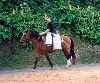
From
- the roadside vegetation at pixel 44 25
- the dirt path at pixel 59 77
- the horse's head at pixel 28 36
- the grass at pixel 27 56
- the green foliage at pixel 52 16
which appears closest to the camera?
the dirt path at pixel 59 77

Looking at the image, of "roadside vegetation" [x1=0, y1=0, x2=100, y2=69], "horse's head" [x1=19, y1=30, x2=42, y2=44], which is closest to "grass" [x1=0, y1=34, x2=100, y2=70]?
"roadside vegetation" [x1=0, y1=0, x2=100, y2=69]

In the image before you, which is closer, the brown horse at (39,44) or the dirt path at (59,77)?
the dirt path at (59,77)

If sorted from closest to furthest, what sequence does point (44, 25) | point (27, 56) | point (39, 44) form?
1. point (39, 44)
2. point (27, 56)
3. point (44, 25)

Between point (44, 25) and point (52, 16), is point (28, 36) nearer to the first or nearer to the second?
point (44, 25)

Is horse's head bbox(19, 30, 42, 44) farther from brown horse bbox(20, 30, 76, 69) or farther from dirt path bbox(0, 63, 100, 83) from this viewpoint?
dirt path bbox(0, 63, 100, 83)

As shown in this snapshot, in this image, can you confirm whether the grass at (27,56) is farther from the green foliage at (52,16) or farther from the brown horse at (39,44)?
the brown horse at (39,44)

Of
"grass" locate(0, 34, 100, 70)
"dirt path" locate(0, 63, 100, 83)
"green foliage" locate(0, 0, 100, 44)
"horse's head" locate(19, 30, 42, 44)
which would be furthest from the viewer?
"green foliage" locate(0, 0, 100, 44)

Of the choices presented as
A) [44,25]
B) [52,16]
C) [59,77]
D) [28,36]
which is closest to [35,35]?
[28,36]

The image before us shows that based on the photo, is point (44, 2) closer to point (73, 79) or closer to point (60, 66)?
point (60, 66)

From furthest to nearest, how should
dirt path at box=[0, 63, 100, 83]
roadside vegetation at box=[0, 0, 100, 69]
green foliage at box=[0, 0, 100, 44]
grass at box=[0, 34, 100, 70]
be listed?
green foliage at box=[0, 0, 100, 44] → roadside vegetation at box=[0, 0, 100, 69] → grass at box=[0, 34, 100, 70] → dirt path at box=[0, 63, 100, 83]

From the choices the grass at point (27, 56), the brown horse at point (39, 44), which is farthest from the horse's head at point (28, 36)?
the grass at point (27, 56)

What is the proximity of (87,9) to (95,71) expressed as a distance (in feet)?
24.3

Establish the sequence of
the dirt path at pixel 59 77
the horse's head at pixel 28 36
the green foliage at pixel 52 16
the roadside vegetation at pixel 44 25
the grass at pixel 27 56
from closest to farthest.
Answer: the dirt path at pixel 59 77 < the horse's head at pixel 28 36 < the grass at pixel 27 56 < the roadside vegetation at pixel 44 25 < the green foliage at pixel 52 16

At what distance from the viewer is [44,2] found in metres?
24.1
